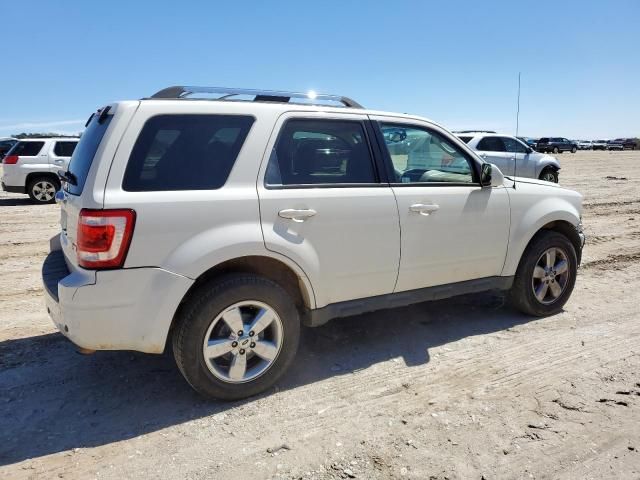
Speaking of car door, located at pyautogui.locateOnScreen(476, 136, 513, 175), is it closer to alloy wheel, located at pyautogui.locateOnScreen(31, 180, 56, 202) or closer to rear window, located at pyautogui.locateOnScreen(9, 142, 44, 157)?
alloy wheel, located at pyautogui.locateOnScreen(31, 180, 56, 202)

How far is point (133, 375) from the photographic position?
11.9ft

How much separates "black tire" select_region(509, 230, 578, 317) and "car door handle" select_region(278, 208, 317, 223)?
2318 millimetres

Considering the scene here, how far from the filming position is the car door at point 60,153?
13172 mm

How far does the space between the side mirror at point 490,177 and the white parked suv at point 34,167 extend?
11.8 m

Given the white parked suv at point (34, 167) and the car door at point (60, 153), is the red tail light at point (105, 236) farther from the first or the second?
the car door at point (60, 153)

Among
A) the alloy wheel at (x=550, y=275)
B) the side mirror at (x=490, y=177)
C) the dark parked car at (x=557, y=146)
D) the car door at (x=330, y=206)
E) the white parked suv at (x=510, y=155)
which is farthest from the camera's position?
the dark parked car at (x=557, y=146)

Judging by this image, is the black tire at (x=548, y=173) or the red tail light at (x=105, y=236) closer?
the red tail light at (x=105, y=236)

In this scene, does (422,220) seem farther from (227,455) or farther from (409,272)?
(227,455)

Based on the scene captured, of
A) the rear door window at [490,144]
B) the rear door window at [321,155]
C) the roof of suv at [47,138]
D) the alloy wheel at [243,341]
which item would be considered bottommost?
the alloy wheel at [243,341]

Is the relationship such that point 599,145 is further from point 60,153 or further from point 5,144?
point 60,153

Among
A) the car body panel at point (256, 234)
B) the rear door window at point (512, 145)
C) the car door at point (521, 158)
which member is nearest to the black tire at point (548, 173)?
the car door at point (521, 158)

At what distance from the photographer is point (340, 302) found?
3.61 meters

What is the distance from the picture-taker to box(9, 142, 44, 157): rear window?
12945 millimetres

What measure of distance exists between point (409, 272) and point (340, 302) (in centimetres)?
63
